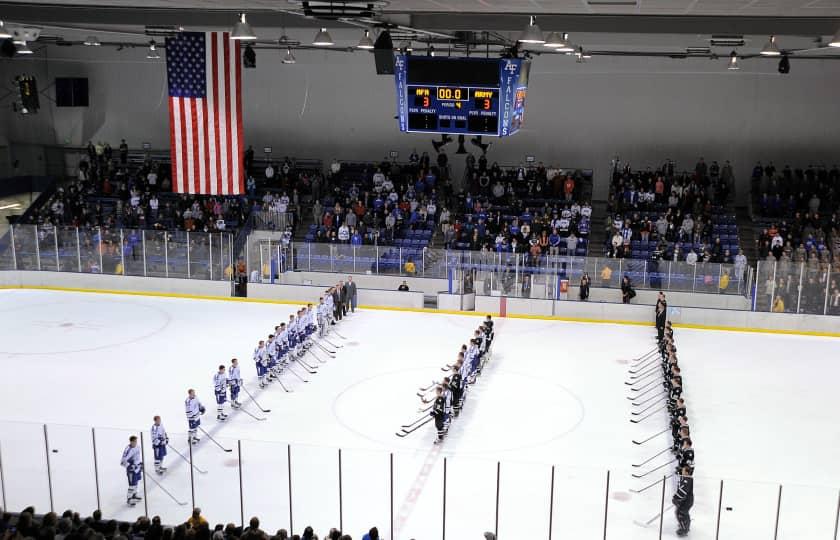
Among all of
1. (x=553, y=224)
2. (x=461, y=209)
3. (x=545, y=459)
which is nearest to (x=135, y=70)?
(x=461, y=209)

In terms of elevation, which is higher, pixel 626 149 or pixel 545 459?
pixel 626 149

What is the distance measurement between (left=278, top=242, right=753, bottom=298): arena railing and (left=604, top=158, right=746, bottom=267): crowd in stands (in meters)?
0.71

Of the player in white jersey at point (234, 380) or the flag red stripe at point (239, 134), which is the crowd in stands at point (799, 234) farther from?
the player in white jersey at point (234, 380)

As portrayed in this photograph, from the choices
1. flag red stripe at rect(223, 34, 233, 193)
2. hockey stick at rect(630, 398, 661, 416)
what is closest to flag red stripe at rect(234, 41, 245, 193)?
flag red stripe at rect(223, 34, 233, 193)

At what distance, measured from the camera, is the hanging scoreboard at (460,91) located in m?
16.0

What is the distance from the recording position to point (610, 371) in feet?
59.3

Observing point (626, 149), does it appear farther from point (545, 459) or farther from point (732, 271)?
point (545, 459)

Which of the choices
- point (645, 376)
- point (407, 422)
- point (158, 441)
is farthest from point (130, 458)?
point (645, 376)

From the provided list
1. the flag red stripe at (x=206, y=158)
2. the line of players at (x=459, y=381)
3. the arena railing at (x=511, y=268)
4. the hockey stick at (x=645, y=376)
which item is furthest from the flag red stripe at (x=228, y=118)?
the hockey stick at (x=645, y=376)

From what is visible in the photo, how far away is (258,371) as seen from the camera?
16594 millimetres

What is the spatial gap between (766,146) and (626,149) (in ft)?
13.8

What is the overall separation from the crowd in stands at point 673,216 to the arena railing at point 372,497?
12.2 m

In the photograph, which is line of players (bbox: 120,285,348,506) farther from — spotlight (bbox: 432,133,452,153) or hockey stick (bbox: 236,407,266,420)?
spotlight (bbox: 432,133,452,153)

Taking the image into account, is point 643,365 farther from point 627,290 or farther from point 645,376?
point 627,290
